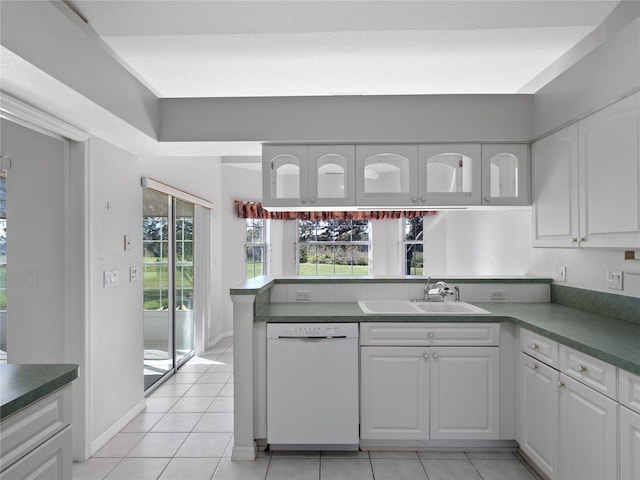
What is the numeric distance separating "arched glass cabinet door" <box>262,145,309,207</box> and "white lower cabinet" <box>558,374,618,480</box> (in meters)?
1.90

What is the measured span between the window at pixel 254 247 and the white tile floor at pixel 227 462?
293 centimetres

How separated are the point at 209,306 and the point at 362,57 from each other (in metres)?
3.48

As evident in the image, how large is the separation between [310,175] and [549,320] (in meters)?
1.77

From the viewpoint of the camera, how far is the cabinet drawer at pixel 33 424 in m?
1.04

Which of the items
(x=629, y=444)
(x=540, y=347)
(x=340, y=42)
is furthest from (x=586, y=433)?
(x=340, y=42)

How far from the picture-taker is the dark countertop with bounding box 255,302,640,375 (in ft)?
5.30

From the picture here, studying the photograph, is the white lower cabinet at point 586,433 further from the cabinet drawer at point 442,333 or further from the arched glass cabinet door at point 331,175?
the arched glass cabinet door at point 331,175

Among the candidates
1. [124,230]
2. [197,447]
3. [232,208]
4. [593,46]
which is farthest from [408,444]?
[232,208]

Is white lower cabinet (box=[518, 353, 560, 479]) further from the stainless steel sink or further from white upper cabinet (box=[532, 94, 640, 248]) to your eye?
white upper cabinet (box=[532, 94, 640, 248])

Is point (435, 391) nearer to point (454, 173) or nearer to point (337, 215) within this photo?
point (454, 173)

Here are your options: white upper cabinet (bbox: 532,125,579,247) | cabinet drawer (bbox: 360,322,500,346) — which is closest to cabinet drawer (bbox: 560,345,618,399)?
cabinet drawer (bbox: 360,322,500,346)

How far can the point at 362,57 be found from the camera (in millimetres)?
2432

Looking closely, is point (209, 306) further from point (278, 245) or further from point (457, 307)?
point (457, 307)

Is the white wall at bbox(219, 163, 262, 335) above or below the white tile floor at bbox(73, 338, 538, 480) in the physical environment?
above
